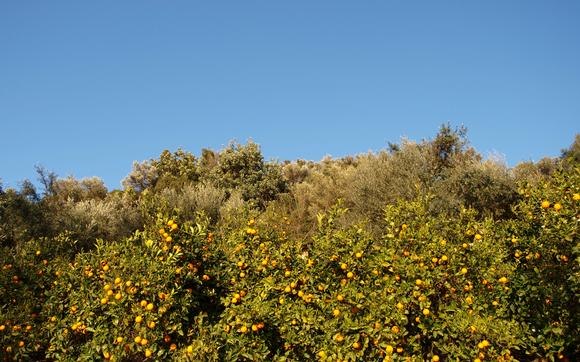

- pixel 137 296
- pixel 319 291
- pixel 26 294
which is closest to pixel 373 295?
pixel 319 291

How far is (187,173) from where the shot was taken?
29.8 meters

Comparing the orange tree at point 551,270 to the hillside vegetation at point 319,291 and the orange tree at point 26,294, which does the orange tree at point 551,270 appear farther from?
the orange tree at point 26,294

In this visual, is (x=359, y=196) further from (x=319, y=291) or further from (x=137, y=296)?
(x=137, y=296)

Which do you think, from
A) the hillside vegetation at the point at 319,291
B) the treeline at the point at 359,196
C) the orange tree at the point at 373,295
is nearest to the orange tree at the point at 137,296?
the hillside vegetation at the point at 319,291

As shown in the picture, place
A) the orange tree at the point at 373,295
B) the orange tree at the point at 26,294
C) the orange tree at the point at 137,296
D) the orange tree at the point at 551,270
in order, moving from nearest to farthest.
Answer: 1. the orange tree at the point at 373,295
2. the orange tree at the point at 551,270
3. the orange tree at the point at 137,296
4. the orange tree at the point at 26,294

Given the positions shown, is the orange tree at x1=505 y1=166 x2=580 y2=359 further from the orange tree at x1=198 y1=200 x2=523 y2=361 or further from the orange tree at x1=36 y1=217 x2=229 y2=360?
the orange tree at x1=36 y1=217 x2=229 y2=360

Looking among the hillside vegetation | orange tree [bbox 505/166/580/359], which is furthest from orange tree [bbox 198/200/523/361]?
orange tree [bbox 505/166/580/359]

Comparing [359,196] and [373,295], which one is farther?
[359,196]

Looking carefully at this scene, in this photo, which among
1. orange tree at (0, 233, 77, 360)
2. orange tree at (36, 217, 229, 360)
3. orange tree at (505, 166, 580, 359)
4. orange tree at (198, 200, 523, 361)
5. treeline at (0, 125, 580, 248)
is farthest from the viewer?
treeline at (0, 125, 580, 248)

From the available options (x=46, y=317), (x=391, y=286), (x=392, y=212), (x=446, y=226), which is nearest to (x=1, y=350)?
(x=46, y=317)

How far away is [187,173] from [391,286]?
26795 millimetres

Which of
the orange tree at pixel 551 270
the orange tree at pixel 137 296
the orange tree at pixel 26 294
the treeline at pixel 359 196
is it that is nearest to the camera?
the orange tree at pixel 551 270

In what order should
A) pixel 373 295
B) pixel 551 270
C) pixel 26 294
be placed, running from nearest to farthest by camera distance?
pixel 373 295
pixel 551 270
pixel 26 294

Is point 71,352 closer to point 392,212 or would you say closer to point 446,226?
point 392,212
